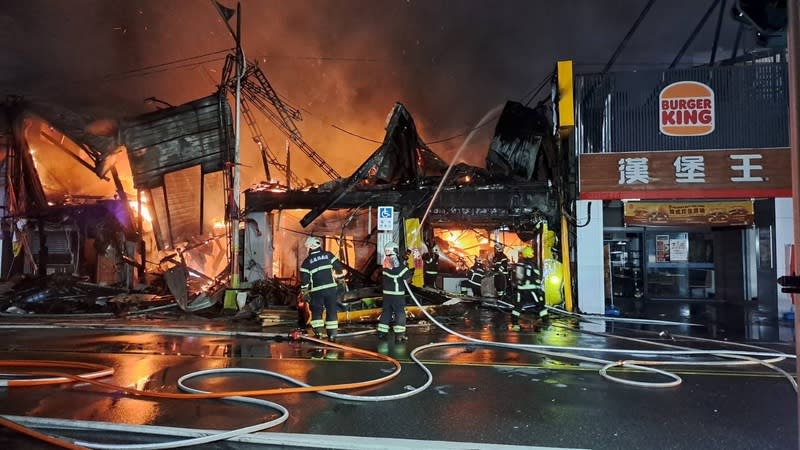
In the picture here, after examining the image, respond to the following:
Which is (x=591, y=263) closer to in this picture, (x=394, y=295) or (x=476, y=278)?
(x=476, y=278)

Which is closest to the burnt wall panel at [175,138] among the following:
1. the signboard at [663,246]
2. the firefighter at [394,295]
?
the firefighter at [394,295]

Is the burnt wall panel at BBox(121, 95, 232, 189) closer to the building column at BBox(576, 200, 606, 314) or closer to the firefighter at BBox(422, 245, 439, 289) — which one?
the firefighter at BBox(422, 245, 439, 289)

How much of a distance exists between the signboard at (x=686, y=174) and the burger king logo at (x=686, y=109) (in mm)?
613

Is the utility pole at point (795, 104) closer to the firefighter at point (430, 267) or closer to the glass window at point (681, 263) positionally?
the firefighter at point (430, 267)

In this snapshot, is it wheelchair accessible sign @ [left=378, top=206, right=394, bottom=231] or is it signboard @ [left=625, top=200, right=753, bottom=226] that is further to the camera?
signboard @ [left=625, top=200, right=753, bottom=226]

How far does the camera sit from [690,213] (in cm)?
1331

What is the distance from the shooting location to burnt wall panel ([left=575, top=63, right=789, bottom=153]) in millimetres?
12094

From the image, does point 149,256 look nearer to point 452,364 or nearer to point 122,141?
point 122,141

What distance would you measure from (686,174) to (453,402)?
1055 centimetres

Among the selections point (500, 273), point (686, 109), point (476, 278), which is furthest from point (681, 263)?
point (476, 278)

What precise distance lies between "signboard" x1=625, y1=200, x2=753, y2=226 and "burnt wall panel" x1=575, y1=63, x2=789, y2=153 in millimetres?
1775

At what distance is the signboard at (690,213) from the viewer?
12953 millimetres

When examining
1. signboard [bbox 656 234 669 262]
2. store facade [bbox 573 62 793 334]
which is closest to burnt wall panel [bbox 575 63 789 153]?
store facade [bbox 573 62 793 334]

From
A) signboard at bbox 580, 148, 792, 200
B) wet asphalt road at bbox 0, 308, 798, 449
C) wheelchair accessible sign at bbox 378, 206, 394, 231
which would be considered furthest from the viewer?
signboard at bbox 580, 148, 792, 200
